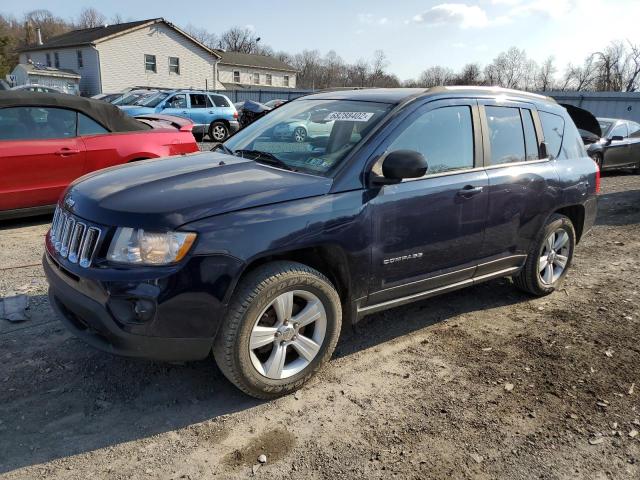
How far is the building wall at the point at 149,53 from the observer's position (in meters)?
38.3

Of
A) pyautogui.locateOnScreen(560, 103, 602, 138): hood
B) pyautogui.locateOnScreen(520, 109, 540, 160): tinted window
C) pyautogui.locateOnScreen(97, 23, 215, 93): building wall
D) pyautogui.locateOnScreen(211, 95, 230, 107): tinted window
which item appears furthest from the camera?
pyautogui.locateOnScreen(97, 23, 215, 93): building wall

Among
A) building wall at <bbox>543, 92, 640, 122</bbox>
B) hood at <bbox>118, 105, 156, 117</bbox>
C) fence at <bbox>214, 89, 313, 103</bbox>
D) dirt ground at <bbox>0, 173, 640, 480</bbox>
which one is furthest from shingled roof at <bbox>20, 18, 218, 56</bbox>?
dirt ground at <bbox>0, 173, 640, 480</bbox>

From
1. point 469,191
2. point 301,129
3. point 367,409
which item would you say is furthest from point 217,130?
point 367,409

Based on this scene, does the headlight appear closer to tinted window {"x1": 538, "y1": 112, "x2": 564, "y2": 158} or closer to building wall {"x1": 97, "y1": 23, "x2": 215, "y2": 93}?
tinted window {"x1": 538, "y1": 112, "x2": 564, "y2": 158}

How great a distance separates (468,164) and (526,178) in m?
0.68

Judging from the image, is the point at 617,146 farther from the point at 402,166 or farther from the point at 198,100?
the point at 198,100

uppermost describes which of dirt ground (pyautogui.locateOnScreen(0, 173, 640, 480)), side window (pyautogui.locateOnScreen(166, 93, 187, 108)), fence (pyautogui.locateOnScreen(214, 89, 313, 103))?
fence (pyautogui.locateOnScreen(214, 89, 313, 103))

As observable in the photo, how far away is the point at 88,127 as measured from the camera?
656 cm

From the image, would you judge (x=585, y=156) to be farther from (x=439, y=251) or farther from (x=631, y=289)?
(x=439, y=251)

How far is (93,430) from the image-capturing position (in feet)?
9.04

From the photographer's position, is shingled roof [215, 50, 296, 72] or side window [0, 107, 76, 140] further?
shingled roof [215, 50, 296, 72]

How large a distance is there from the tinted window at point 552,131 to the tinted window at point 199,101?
14.8 meters

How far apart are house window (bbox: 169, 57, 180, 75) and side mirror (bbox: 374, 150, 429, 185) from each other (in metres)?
41.9

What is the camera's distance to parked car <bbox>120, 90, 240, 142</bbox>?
54.7 feet
